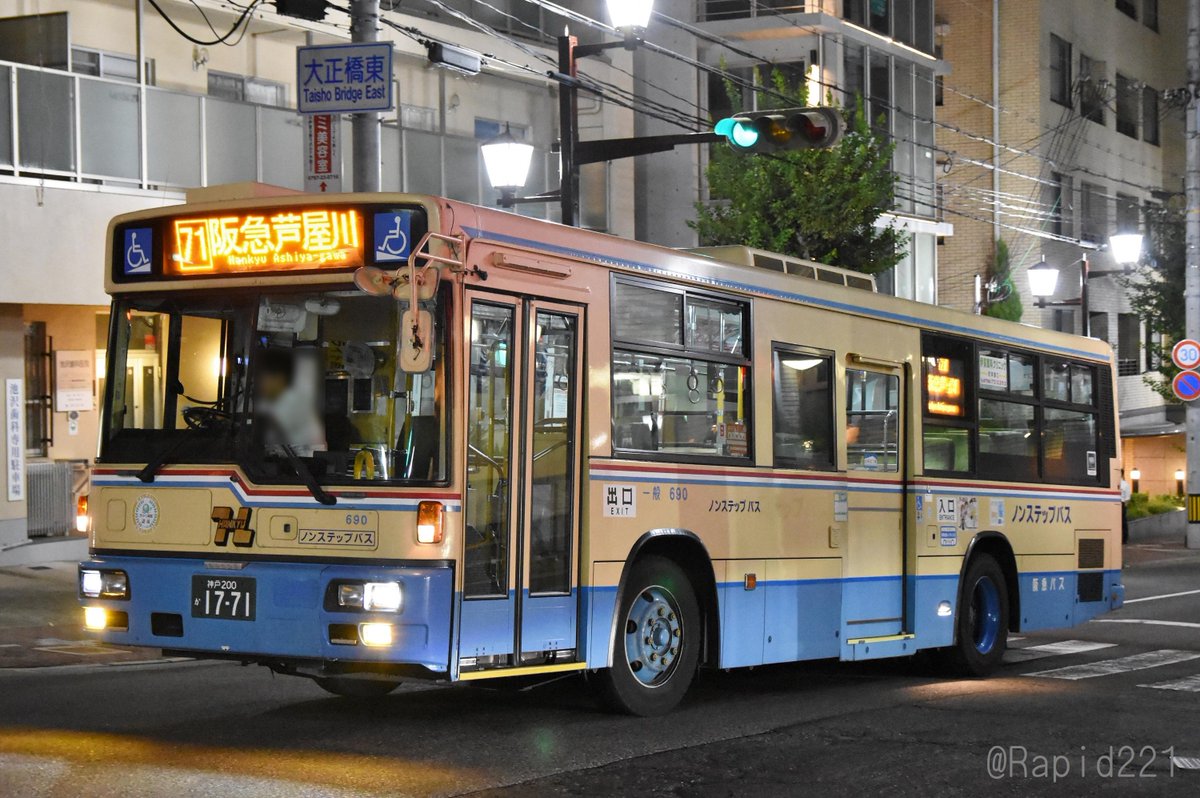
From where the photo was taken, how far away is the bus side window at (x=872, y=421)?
12.8m

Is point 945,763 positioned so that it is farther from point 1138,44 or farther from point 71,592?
point 1138,44

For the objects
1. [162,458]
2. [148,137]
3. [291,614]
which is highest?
[148,137]

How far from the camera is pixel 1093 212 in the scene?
157ft

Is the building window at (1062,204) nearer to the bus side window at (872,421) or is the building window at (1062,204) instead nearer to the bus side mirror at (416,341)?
the bus side window at (872,421)

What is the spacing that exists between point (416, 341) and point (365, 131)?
6740mm

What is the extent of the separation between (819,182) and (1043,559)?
10.6 meters

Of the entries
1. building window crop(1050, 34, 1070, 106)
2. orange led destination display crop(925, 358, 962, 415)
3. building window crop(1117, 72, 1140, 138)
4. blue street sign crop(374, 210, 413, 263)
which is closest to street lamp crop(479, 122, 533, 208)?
orange led destination display crop(925, 358, 962, 415)

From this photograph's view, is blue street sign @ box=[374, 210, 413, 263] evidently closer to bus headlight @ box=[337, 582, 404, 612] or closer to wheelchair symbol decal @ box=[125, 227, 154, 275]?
wheelchair symbol decal @ box=[125, 227, 154, 275]

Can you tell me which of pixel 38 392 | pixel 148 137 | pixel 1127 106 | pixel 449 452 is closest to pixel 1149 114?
pixel 1127 106

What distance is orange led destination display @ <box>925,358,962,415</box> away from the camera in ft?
45.8

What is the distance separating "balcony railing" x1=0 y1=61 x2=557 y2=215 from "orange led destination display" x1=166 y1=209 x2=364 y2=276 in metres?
10.7

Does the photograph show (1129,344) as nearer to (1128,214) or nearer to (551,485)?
(1128,214)

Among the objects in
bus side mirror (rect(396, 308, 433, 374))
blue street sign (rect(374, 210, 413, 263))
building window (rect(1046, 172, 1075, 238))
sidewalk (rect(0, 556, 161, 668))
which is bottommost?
sidewalk (rect(0, 556, 161, 668))

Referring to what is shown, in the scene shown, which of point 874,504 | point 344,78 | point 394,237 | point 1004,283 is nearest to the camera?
point 394,237
